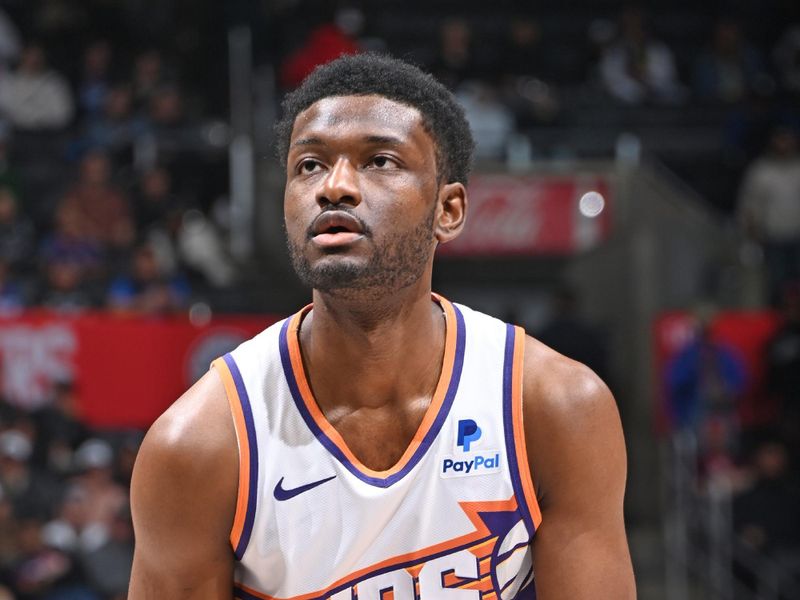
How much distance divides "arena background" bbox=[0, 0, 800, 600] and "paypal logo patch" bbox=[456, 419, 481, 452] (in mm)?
5643

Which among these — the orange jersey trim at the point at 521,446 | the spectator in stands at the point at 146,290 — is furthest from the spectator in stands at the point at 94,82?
the orange jersey trim at the point at 521,446

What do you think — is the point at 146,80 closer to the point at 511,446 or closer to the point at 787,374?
the point at 787,374

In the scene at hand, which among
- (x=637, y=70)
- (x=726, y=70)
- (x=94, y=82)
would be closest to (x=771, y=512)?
(x=637, y=70)

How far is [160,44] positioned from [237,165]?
221 centimetres

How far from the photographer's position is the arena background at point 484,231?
8.55 m

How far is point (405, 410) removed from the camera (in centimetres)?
289

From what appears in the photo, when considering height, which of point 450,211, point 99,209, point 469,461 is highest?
point 99,209

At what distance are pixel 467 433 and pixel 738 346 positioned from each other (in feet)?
21.4

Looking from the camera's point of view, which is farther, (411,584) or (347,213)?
(411,584)

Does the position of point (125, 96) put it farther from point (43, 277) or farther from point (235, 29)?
point (43, 277)

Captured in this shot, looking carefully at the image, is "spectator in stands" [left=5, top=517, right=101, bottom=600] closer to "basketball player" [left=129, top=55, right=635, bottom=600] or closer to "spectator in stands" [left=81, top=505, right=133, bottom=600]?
"spectator in stands" [left=81, top=505, right=133, bottom=600]

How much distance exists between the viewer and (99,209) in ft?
34.7

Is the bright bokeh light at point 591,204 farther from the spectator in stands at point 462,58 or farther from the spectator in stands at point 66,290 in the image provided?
the spectator in stands at point 66,290

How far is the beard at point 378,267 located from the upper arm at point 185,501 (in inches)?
14.9
